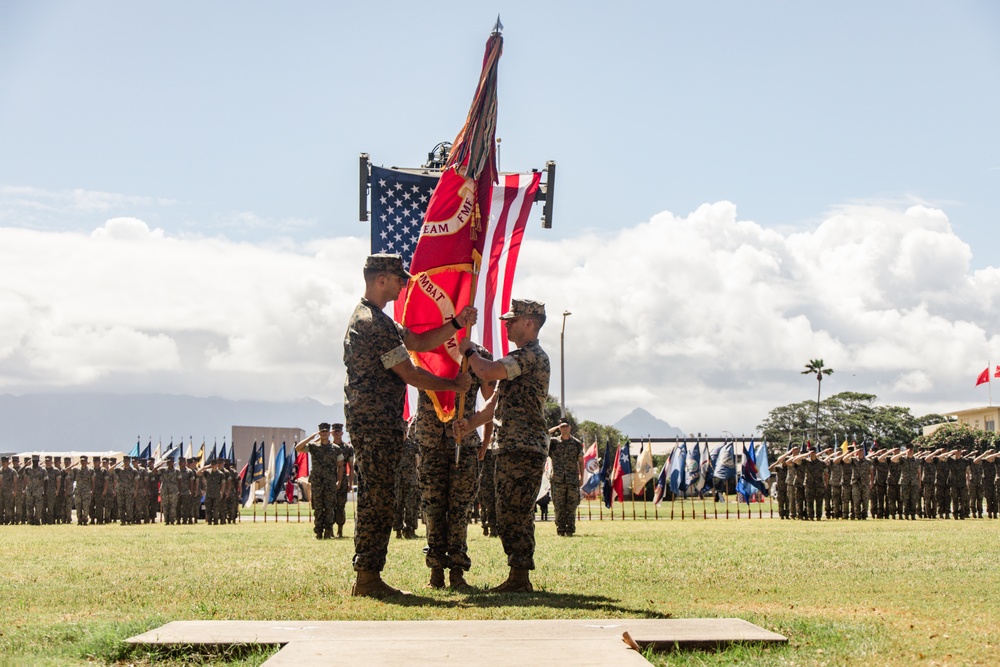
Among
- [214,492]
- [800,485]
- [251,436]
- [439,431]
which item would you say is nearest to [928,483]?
[800,485]

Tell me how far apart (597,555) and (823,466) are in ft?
56.7

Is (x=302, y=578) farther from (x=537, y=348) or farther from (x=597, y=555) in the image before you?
(x=597, y=555)

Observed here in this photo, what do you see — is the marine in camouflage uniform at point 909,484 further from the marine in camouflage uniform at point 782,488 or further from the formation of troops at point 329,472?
the formation of troops at point 329,472

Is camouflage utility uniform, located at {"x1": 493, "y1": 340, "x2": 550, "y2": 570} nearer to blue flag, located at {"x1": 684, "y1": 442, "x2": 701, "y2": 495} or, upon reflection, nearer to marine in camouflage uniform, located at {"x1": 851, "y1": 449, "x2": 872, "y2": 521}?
marine in camouflage uniform, located at {"x1": 851, "y1": 449, "x2": 872, "y2": 521}

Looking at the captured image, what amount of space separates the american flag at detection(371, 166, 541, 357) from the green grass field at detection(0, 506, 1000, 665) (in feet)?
16.4

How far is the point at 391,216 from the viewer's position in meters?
18.9

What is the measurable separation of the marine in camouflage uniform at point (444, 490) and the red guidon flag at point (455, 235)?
0.56ft

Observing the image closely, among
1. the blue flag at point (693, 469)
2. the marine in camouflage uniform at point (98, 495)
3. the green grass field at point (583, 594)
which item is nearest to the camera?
the green grass field at point (583, 594)

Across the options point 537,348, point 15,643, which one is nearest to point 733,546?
point 537,348

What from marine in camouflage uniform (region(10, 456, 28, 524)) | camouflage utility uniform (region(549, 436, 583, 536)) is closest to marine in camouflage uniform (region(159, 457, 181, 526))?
marine in camouflage uniform (region(10, 456, 28, 524))

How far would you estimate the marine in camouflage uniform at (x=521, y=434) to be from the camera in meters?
8.59

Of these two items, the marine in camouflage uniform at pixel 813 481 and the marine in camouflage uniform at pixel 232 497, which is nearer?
the marine in camouflage uniform at pixel 813 481

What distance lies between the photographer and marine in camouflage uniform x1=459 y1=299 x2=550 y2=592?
8586 mm

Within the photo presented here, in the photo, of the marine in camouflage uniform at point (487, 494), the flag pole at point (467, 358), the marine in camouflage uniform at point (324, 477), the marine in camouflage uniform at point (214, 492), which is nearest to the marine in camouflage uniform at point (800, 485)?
the marine in camouflage uniform at point (487, 494)
